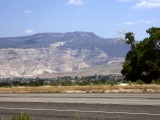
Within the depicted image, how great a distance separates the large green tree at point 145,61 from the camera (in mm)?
54188

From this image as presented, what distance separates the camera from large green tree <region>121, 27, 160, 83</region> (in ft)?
178

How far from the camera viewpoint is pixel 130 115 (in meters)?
14.8

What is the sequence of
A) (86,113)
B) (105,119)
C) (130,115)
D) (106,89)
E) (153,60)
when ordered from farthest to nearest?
1. (153,60)
2. (106,89)
3. (86,113)
4. (130,115)
5. (105,119)

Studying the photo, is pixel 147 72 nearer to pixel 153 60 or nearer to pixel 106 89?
pixel 153 60

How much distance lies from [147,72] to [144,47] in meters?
3.41

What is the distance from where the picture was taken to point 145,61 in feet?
180

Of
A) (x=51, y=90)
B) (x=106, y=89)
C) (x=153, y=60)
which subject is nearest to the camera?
(x=106, y=89)

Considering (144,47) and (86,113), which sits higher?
Result: (144,47)

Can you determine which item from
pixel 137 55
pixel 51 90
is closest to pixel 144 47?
pixel 137 55

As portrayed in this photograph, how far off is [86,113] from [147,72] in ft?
130

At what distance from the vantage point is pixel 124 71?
2213 inches

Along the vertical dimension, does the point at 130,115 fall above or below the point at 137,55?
below

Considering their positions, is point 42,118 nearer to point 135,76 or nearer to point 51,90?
point 51,90

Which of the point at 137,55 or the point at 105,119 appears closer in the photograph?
the point at 105,119
